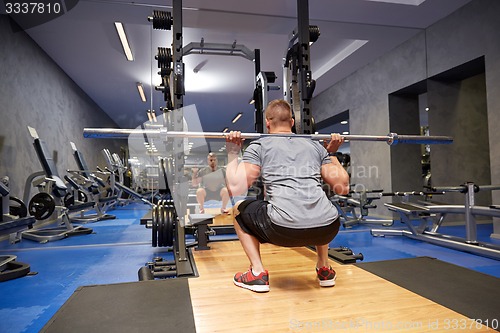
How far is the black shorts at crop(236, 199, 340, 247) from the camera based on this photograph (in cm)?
146

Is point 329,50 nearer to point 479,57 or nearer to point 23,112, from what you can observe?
point 479,57

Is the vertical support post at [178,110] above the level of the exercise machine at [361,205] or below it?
above

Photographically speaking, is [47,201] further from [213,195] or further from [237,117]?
[237,117]

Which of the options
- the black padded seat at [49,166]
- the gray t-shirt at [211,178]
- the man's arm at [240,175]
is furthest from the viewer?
the gray t-shirt at [211,178]

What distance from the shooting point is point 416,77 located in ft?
15.6

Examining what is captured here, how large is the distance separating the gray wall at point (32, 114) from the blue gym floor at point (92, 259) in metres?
1.01

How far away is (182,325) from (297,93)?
2045mm

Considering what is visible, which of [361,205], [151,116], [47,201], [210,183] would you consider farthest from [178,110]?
[361,205]

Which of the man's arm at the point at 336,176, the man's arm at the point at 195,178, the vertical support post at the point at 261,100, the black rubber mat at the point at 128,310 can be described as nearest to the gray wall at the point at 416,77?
the vertical support post at the point at 261,100

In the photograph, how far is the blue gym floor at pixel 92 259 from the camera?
74.3 inches

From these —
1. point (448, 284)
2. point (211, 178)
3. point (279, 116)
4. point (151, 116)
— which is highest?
point (151, 116)

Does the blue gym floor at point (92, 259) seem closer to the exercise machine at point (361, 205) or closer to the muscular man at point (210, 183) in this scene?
the exercise machine at point (361, 205)

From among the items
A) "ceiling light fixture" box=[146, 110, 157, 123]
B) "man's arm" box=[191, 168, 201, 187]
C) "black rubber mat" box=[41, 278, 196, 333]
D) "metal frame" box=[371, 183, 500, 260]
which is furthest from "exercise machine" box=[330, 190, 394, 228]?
"black rubber mat" box=[41, 278, 196, 333]

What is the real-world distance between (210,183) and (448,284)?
352 centimetres
